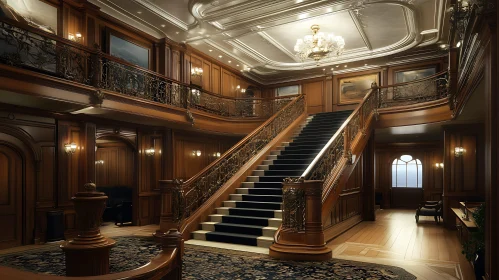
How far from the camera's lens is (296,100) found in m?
12.6

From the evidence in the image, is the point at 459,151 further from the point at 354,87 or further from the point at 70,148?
the point at 70,148

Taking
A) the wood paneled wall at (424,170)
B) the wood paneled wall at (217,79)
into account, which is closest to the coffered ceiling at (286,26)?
the wood paneled wall at (217,79)

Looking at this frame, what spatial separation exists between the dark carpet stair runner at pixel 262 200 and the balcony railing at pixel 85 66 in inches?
112

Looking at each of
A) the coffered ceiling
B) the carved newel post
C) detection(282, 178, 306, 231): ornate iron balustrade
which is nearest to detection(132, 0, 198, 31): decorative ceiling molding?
the coffered ceiling

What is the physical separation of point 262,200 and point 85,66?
15.9 ft

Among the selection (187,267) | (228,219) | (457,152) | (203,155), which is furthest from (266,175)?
(457,152)

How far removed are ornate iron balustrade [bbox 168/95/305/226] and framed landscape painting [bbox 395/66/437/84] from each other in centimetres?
399

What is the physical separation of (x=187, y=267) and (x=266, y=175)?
4.32 metres

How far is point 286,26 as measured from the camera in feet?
34.6

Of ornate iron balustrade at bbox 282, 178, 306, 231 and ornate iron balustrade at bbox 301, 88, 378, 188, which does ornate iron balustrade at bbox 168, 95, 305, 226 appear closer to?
ornate iron balustrade at bbox 282, 178, 306, 231

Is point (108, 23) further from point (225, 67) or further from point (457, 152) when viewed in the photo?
point (457, 152)

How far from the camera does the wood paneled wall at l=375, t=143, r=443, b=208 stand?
50.6 ft

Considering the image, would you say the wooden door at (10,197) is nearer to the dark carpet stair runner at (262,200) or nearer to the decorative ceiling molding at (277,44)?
the dark carpet stair runner at (262,200)

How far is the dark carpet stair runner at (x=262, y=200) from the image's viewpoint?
718 cm
